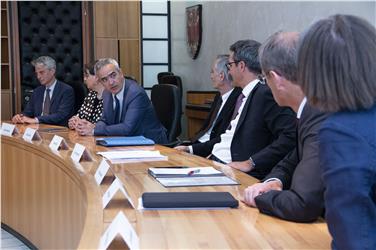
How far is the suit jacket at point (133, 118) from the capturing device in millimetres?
3443

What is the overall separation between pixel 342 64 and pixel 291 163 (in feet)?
2.69

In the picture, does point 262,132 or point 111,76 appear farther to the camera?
point 111,76

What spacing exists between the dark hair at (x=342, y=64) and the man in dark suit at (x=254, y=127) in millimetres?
1353

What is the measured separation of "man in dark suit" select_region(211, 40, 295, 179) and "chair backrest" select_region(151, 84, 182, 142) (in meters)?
0.97

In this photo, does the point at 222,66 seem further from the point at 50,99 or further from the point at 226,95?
the point at 50,99

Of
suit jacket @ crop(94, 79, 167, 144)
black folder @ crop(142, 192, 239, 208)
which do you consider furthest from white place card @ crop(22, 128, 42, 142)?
black folder @ crop(142, 192, 239, 208)

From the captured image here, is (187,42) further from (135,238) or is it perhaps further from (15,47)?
(135,238)

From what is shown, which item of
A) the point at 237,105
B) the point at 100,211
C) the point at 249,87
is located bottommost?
the point at 100,211

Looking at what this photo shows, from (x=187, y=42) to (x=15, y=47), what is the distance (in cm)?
234

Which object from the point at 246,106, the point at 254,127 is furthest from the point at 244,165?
the point at 246,106

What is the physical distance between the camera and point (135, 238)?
116 centimetres

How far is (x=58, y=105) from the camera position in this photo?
470 centimetres

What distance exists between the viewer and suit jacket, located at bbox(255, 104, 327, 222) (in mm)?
1307

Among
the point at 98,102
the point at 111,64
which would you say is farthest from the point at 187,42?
the point at 111,64
